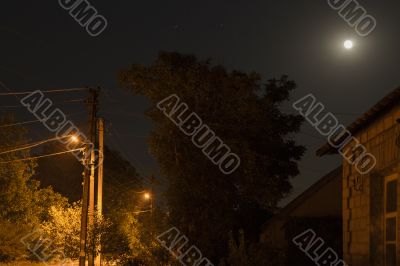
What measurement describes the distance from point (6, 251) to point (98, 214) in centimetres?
1360

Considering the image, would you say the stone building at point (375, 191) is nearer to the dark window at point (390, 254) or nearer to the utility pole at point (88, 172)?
the dark window at point (390, 254)

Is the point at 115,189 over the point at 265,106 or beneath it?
beneath

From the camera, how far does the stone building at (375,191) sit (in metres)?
8.61

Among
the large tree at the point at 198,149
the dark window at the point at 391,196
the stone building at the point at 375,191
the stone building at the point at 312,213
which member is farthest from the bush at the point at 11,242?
the dark window at the point at 391,196

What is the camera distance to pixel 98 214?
2183 centimetres

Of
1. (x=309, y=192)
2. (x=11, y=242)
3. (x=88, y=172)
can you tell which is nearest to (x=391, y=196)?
(x=88, y=172)

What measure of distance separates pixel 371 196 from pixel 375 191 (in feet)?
0.38

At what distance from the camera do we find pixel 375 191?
9.64 metres

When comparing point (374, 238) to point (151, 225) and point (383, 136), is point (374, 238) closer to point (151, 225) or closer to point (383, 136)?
point (383, 136)

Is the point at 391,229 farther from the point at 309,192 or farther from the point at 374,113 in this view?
the point at 309,192

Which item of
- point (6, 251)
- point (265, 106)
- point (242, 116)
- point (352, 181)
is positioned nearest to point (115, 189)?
point (6, 251)

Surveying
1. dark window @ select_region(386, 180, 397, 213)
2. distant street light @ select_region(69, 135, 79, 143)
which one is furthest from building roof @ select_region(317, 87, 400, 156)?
distant street light @ select_region(69, 135, 79, 143)

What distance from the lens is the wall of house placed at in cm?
871

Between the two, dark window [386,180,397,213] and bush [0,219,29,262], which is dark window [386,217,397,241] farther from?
bush [0,219,29,262]
